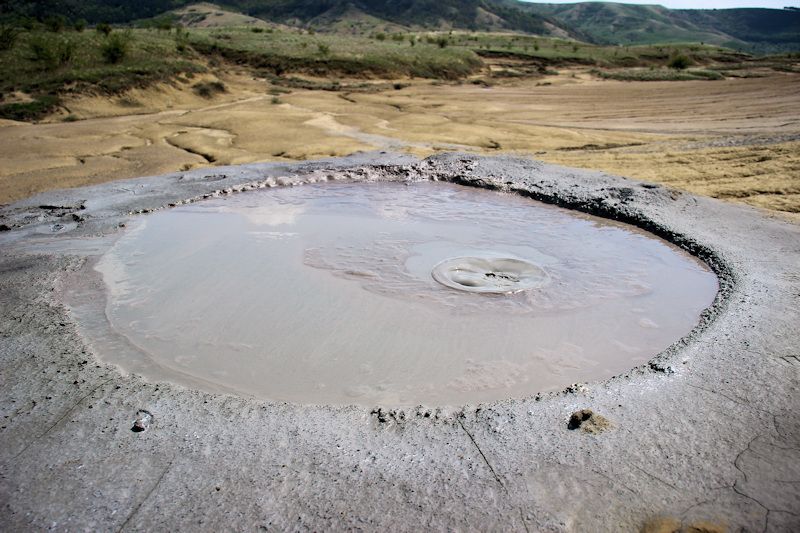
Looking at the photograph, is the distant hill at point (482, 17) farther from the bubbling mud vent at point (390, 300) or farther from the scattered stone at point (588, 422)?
the scattered stone at point (588, 422)

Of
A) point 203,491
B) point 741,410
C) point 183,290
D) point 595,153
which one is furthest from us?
point 595,153

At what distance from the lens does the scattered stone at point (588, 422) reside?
315 cm

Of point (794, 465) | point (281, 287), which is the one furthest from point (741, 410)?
point (281, 287)

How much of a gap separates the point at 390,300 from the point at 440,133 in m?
9.76

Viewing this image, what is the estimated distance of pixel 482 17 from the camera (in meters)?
99.2

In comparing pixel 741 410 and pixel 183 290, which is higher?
pixel 741 410

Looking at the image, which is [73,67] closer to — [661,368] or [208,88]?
[208,88]

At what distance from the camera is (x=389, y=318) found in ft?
15.8

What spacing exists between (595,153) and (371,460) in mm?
10499

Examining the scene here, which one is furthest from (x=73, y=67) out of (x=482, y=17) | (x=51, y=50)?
(x=482, y=17)

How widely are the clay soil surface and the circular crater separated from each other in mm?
4150

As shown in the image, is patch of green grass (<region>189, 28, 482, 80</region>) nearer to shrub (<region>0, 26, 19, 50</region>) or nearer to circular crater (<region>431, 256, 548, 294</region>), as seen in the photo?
shrub (<region>0, 26, 19, 50</region>)

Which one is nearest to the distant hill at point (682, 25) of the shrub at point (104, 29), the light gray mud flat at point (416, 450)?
the shrub at point (104, 29)

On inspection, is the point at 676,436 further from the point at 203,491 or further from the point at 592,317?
the point at 203,491
